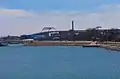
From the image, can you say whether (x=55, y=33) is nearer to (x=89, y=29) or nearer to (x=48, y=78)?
(x=89, y=29)

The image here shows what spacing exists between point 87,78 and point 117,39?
119m

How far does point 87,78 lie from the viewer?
30906 millimetres

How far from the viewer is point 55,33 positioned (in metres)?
183

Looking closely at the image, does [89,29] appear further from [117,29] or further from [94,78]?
[94,78]

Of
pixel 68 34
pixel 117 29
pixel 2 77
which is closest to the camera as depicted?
pixel 2 77

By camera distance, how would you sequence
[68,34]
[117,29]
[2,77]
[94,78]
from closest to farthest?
1. [94,78]
2. [2,77]
3. [117,29]
4. [68,34]

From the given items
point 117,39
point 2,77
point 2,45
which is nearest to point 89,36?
point 117,39

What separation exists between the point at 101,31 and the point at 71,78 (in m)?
135

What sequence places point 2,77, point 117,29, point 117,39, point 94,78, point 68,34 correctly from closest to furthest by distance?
point 94,78, point 2,77, point 117,39, point 117,29, point 68,34

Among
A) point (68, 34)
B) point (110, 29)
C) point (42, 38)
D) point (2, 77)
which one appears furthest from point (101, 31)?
point (2, 77)

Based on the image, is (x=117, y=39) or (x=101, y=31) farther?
(x=101, y=31)

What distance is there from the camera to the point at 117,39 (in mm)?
147750

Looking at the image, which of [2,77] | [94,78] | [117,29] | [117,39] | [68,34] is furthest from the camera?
[68,34]

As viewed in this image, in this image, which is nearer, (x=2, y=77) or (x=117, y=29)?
(x=2, y=77)
